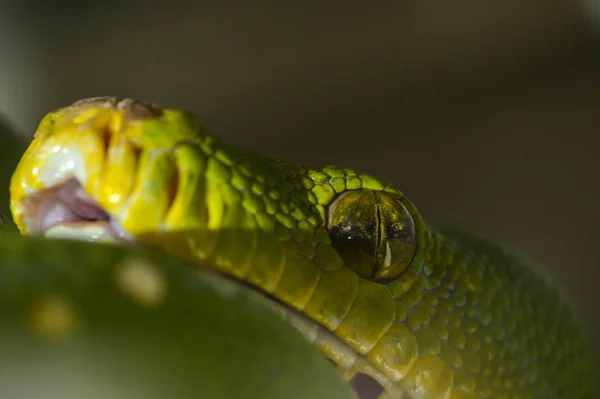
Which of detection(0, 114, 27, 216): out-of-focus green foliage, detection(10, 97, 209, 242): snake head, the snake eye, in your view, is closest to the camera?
detection(10, 97, 209, 242): snake head

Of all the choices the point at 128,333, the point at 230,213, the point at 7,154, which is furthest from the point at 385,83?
the point at 128,333

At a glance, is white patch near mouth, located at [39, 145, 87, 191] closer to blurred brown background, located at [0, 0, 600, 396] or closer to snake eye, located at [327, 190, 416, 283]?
snake eye, located at [327, 190, 416, 283]

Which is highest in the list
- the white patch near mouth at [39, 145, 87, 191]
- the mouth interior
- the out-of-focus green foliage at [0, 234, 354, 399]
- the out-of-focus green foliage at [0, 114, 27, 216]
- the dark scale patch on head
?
the dark scale patch on head

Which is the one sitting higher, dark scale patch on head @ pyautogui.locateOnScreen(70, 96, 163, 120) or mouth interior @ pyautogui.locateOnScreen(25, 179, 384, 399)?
dark scale patch on head @ pyautogui.locateOnScreen(70, 96, 163, 120)

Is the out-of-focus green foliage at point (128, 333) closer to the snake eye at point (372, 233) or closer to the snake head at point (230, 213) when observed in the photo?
the snake head at point (230, 213)

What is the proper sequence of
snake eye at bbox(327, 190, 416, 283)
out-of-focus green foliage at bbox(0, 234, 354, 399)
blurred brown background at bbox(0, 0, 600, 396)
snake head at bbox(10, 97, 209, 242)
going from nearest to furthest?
out-of-focus green foliage at bbox(0, 234, 354, 399) → snake head at bbox(10, 97, 209, 242) → snake eye at bbox(327, 190, 416, 283) → blurred brown background at bbox(0, 0, 600, 396)

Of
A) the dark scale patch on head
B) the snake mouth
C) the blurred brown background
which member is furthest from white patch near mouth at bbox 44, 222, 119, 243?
the blurred brown background

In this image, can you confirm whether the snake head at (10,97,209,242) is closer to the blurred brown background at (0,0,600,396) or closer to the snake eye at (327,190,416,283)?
the snake eye at (327,190,416,283)

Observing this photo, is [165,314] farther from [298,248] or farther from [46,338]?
[298,248]

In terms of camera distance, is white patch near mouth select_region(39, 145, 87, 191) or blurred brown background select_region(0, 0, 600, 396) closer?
white patch near mouth select_region(39, 145, 87, 191)
